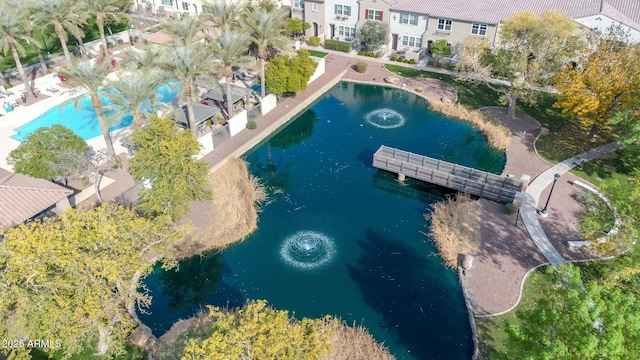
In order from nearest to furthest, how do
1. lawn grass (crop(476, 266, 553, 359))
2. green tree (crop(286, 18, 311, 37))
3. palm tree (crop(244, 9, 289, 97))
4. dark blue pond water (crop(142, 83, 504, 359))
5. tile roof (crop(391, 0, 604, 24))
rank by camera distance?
1. lawn grass (crop(476, 266, 553, 359))
2. dark blue pond water (crop(142, 83, 504, 359))
3. palm tree (crop(244, 9, 289, 97))
4. tile roof (crop(391, 0, 604, 24))
5. green tree (crop(286, 18, 311, 37))

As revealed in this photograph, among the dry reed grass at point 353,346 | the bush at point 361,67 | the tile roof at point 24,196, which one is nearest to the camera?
the dry reed grass at point 353,346

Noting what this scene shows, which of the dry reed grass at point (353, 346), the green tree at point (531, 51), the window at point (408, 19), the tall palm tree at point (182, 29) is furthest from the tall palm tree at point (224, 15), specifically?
the dry reed grass at point (353, 346)

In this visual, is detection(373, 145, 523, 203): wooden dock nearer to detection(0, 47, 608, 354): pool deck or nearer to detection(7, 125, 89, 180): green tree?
detection(0, 47, 608, 354): pool deck

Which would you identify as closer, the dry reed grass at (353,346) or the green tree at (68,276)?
the green tree at (68,276)

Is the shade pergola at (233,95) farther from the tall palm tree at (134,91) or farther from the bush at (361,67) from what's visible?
the bush at (361,67)

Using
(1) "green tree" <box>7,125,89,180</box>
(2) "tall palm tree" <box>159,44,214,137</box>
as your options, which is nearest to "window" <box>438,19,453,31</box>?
(2) "tall palm tree" <box>159,44,214,137</box>

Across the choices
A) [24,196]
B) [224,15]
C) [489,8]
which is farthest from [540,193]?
[24,196]
